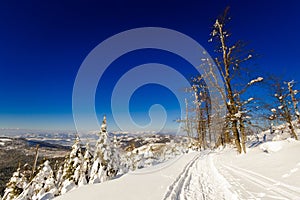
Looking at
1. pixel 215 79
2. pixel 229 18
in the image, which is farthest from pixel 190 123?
pixel 229 18

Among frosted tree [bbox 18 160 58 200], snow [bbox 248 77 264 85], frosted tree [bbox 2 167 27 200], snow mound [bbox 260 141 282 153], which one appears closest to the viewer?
snow mound [bbox 260 141 282 153]

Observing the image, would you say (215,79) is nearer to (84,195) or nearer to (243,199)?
(243,199)

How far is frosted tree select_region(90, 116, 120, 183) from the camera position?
16859mm

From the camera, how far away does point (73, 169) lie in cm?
2003

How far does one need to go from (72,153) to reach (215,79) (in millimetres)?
16486

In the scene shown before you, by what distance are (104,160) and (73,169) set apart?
5249 mm

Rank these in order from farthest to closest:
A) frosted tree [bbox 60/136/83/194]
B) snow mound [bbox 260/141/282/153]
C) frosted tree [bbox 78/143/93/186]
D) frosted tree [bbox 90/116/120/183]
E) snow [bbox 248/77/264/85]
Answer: frosted tree [bbox 60/136/83/194] < frosted tree [bbox 78/143/93/186] < frosted tree [bbox 90/116/120/183] < snow [bbox 248/77/264/85] < snow mound [bbox 260/141/282/153]

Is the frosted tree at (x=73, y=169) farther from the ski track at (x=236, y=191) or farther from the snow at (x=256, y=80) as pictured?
the snow at (x=256, y=80)

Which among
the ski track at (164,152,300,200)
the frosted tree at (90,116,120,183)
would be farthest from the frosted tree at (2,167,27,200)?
the ski track at (164,152,300,200)

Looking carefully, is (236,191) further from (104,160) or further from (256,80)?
(104,160)

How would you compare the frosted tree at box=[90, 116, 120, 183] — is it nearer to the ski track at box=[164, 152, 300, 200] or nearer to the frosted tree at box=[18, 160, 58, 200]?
the frosted tree at box=[18, 160, 58, 200]

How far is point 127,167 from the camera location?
22844mm

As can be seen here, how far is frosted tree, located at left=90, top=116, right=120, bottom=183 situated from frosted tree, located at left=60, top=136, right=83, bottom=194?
2.87 meters

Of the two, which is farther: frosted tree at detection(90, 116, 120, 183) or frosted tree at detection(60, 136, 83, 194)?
frosted tree at detection(60, 136, 83, 194)
